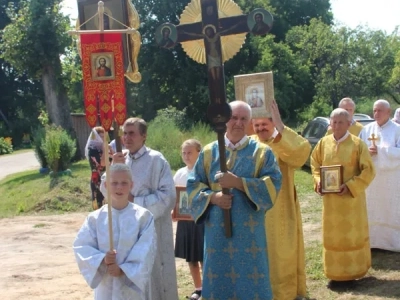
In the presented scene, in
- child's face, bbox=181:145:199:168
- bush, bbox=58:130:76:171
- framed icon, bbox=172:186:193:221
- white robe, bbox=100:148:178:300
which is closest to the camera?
white robe, bbox=100:148:178:300

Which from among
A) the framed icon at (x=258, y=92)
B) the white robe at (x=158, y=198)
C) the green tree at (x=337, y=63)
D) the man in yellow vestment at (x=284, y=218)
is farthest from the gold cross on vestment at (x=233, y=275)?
the green tree at (x=337, y=63)

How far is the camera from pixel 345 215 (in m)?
6.72

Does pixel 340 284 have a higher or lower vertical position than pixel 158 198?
lower

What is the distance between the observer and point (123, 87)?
16.6 feet

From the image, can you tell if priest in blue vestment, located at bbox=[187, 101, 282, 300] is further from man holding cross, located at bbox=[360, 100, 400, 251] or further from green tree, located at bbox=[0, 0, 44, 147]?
green tree, located at bbox=[0, 0, 44, 147]

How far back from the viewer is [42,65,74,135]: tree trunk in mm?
21266

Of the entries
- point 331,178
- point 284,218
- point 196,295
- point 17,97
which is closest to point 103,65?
point 284,218

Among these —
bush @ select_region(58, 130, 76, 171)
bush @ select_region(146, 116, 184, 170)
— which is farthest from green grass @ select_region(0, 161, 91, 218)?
bush @ select_region(146, 116, 184, 170)

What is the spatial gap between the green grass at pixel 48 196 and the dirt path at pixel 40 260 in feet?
2.90

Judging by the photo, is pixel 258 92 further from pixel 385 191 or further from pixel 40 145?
pixel 40 145

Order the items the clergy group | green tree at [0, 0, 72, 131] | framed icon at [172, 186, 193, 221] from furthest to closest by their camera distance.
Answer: green tree at [0, 0, 72, 131], framed icon at [172, 186, 193, 221], the clergy group

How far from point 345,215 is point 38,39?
1560cm

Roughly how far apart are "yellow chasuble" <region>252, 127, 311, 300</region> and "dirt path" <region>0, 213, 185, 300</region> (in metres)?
2.26

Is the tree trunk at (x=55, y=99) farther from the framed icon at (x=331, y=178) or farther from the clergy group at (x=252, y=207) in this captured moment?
the framed icon at (x=331, y=178)
